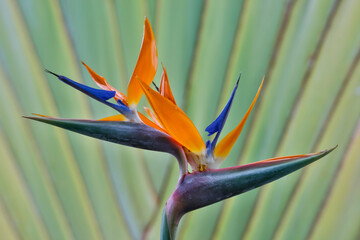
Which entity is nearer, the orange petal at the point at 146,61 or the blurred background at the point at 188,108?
the orange petal at the point at 146,61

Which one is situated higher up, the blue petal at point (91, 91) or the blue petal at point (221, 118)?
the blue petal at point (91, 91)

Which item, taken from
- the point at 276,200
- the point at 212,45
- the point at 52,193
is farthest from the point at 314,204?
the point at 52,193

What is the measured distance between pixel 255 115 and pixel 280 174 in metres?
0.32

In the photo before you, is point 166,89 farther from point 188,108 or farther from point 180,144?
point 188,108

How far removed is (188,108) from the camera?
64 cm

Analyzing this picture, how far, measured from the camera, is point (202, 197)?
33 cm

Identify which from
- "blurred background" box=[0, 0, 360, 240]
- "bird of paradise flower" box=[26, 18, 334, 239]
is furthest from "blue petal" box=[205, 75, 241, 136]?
"blurred background" box=[0, 0, 360, 240]

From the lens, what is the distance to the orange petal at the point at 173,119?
1.07 feet

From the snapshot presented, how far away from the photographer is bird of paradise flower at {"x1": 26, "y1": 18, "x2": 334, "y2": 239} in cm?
31

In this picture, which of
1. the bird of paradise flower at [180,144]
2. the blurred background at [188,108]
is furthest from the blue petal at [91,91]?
the blurred background at [188,108]

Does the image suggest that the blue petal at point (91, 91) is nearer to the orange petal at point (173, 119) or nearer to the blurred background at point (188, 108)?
the orange petal at point (173, 119)

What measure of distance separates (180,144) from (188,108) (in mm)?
289

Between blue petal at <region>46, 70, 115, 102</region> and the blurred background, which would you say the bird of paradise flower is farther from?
the blurred background

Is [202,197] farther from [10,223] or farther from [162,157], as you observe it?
[10,223]
